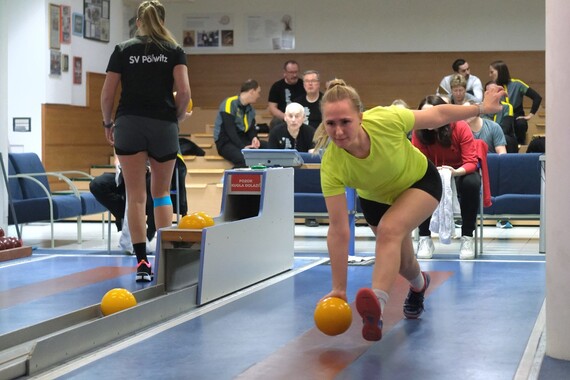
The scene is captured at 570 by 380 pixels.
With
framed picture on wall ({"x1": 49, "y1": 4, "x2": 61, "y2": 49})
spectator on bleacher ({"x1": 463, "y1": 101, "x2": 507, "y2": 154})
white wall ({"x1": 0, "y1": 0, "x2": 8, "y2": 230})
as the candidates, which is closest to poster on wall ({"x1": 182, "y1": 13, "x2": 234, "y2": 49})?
framed picture on wall ({"x1": 49, "y1": 4, "x2": 61, "y2": 49})

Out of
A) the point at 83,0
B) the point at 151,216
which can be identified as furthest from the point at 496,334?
the point at 83,0

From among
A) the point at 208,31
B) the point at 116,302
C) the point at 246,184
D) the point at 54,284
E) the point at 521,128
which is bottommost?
the point at 54,284

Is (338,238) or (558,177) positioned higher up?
(558,177)

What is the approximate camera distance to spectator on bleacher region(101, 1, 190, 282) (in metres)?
5.45

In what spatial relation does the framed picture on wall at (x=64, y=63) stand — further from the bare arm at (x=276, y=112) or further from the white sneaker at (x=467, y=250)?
the white sneaker at (x=467, y=250)

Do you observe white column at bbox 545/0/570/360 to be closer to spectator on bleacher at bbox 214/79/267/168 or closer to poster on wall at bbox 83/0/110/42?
spectator on bleacher at bbox 214/79/267/168

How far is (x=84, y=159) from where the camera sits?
1259cm

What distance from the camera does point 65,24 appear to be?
1168 centimetres

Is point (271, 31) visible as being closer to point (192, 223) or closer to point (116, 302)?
point (192, 223)

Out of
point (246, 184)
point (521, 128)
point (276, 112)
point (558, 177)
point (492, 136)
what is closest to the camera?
point (558, 177)

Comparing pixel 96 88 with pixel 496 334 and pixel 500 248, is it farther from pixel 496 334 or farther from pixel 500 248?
pixel 496 334

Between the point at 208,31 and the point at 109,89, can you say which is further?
the point at 208,31

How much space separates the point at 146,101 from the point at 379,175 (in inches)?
77.3

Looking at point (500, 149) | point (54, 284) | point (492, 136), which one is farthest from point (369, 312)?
point (492, 136)
